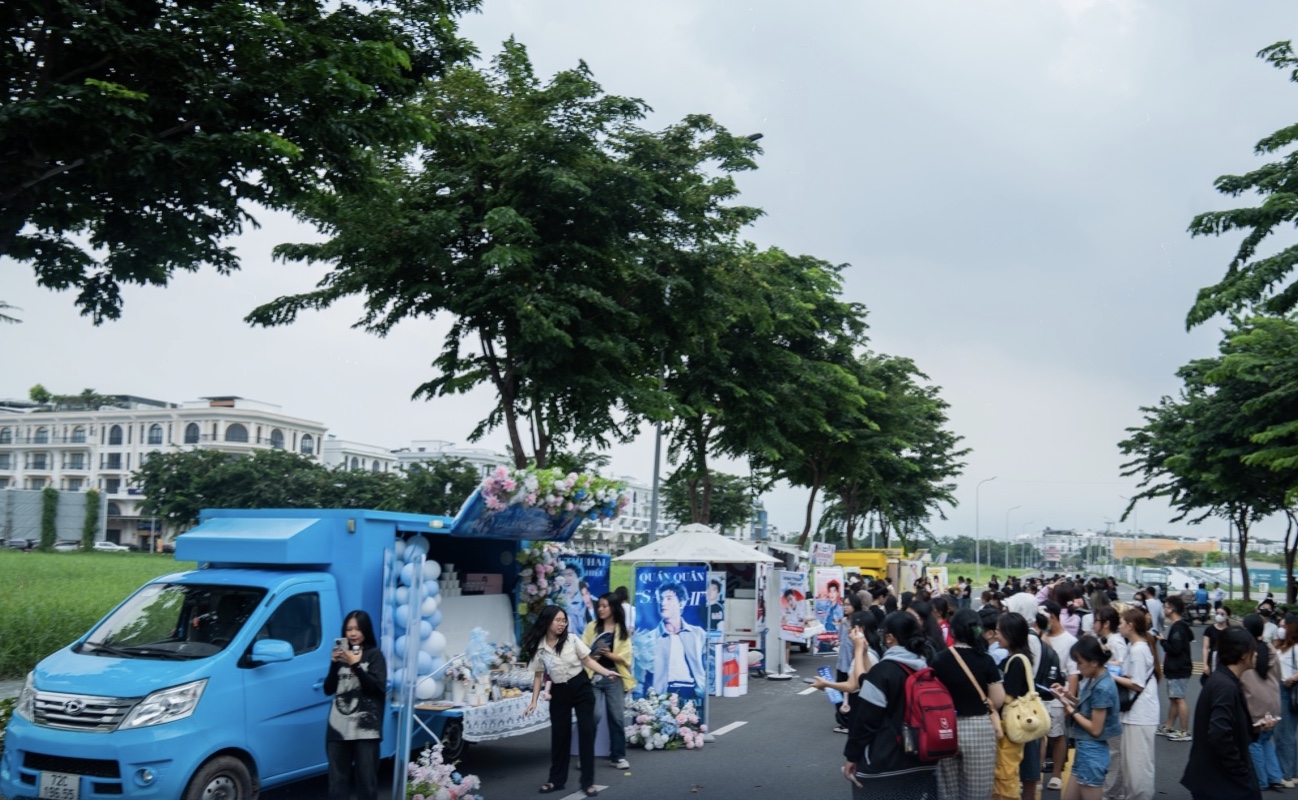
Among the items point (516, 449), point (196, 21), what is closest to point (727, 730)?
point (516, 449)

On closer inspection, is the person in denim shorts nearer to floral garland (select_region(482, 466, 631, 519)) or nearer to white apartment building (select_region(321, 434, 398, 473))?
A: floral garland (select_region(482, 466, 631, 519))

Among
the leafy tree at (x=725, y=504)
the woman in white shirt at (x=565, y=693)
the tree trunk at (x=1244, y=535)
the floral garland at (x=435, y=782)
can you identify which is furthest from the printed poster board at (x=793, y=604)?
the leafy tree at (x=725, y=504)

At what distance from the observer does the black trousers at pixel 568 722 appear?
939 centimetres

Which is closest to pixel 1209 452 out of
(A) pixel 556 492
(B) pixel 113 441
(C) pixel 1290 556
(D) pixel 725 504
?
(C) pixel 1290 556

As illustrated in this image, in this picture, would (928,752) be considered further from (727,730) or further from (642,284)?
(642,284)

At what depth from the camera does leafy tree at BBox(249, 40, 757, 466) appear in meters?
15.0

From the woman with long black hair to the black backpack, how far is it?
2340mm

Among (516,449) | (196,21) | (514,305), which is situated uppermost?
(196,21)

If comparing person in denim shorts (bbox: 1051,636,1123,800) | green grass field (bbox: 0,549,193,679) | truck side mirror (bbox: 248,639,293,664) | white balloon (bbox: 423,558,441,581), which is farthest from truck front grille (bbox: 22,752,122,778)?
green grass field (bbox: 0,549,193,679)

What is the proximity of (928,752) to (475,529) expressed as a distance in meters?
5.35

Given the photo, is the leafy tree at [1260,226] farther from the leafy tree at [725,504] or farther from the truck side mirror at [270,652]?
the leafy tree at [725,504]

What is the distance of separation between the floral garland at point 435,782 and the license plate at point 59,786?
2305 mm

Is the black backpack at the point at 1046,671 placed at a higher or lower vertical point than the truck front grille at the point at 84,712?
higher

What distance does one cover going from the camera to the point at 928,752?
237 inches
